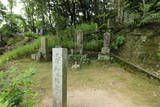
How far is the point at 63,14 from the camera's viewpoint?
6.86m

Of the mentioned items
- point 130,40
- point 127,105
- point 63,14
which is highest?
point 63,14

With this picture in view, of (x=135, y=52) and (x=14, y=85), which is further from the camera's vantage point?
(x=135, y=52)

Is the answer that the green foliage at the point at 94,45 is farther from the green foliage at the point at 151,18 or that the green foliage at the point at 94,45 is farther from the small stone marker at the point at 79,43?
the green foliage at the point at 151,18

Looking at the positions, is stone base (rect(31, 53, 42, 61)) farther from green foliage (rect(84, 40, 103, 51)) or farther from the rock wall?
the rock wall

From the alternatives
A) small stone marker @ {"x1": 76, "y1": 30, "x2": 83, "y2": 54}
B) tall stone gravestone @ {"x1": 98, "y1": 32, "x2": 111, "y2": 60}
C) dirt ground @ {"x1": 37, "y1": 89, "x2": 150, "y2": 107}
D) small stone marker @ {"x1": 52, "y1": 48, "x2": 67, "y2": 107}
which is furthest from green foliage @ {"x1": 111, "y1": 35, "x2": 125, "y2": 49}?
small stone marker @ {"x1": 52, "y1": 48, "x2": 67, "y2": 107}

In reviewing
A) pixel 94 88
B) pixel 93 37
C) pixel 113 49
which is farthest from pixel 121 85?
pixel 93 37

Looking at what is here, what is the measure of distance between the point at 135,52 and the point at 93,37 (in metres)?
2.03

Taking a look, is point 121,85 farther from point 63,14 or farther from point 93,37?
point 63,14

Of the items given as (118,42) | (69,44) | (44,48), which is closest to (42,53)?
(44,48)

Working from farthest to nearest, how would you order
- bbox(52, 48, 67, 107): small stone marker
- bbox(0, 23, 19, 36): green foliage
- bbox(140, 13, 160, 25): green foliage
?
bbox(0, 23, 19, 36): green foliage < bbox(140, 13, 160, 25): green foliage < bbox(52, 48, 67, 107): small stone marker

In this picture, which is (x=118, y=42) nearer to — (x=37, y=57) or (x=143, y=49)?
(x=143, y=49)

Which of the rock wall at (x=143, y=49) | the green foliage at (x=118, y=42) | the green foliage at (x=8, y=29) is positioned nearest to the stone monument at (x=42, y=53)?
the green foliage at (x=118, y=42)

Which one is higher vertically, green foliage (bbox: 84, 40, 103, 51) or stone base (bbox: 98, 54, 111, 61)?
green foliage (bbox: 84, 40, 103, 51)

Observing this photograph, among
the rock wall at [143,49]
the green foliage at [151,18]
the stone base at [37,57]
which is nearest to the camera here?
the rock wall at [143,49]
